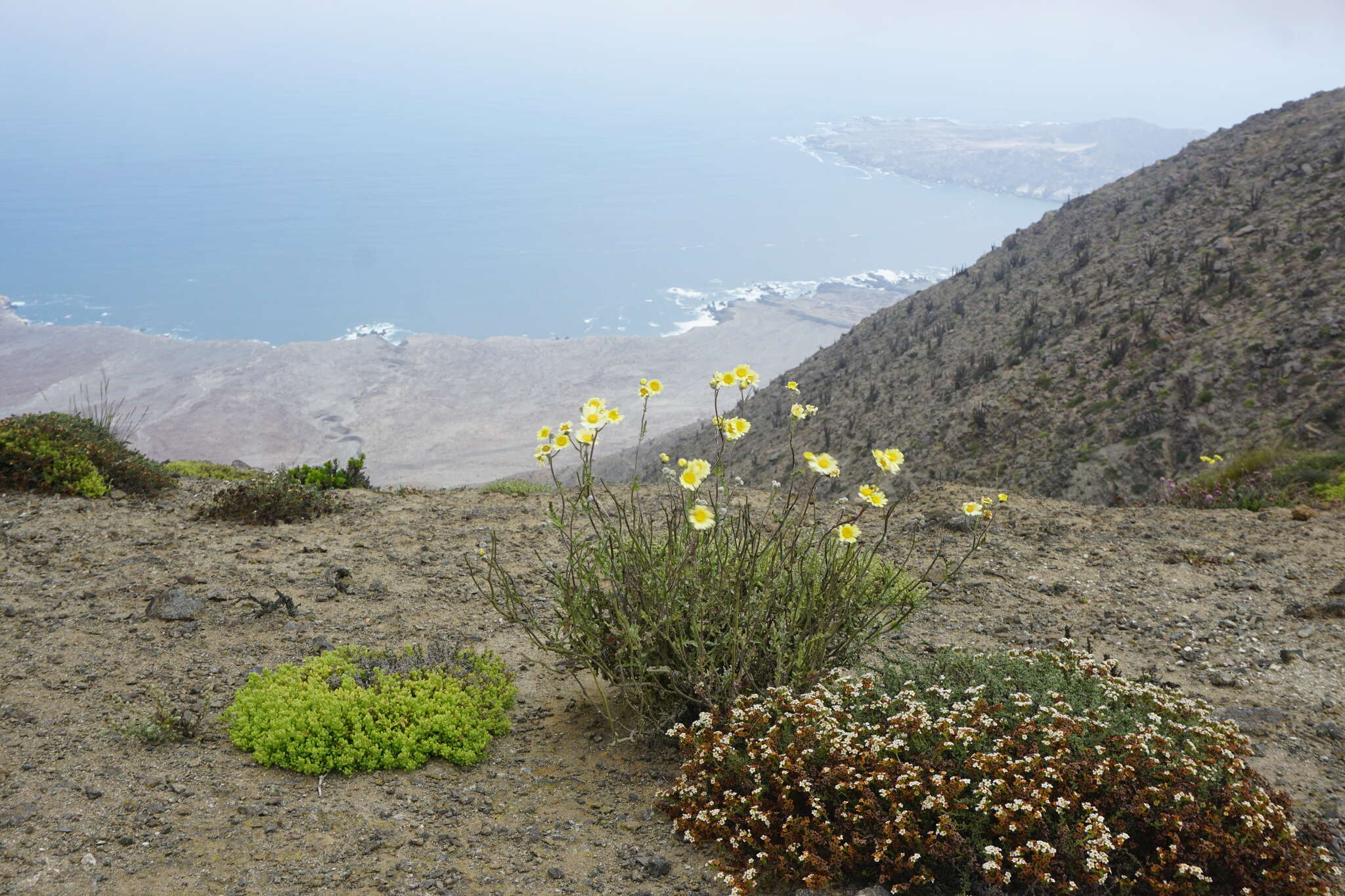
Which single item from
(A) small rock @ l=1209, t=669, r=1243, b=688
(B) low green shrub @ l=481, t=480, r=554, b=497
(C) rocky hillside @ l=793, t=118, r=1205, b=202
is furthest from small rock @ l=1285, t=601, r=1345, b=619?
(C) rocky hillside @ l=793, t=118, r=1205, b=202

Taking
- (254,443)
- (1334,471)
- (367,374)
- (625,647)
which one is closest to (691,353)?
(367,374)

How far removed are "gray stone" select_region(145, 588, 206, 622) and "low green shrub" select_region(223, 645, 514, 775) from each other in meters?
1.11

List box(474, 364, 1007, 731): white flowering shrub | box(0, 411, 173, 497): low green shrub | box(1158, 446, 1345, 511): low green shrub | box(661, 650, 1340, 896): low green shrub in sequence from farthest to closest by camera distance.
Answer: box(1158, 446, 1345, 511): low green shrub → box(0, 411, 173, 497): low green shrub → box(474, 364, 1007, 731): white flowering shrub → box(661, 650, 1340, 896): low green shrub

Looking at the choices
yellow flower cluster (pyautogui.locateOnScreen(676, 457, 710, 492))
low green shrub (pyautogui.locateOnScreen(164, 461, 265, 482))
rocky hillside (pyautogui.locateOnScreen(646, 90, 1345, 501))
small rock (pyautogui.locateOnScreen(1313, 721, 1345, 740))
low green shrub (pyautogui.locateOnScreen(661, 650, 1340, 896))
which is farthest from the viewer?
rocky hillside (pyautogui.locateOnScreen(646, 90, 1345, 501))

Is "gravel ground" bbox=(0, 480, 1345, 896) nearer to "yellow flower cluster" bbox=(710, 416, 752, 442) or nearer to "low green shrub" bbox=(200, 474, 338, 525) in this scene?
"low green shrub" bbox=(200, 474, 338, 525)

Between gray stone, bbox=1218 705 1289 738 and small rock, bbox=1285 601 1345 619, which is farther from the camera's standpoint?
small rock, bbox=1285 601 1345 619

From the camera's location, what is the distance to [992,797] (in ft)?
8.54

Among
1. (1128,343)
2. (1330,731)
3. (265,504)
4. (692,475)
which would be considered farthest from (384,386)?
(1330,731)

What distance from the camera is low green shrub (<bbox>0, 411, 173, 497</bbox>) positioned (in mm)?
6953

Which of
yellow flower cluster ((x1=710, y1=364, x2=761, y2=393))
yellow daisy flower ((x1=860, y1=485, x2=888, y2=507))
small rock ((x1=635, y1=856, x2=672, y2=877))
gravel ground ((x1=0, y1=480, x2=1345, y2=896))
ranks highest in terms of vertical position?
yellow flower cluster ((x1=710, y1=364, x2=761, y2=393))

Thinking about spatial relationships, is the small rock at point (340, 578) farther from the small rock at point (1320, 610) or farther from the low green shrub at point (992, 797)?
the small rock at point (1320, 610)

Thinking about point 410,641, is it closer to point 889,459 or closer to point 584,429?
point 584,429

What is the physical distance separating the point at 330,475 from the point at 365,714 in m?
5.81

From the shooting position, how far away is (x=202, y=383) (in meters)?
61.8
